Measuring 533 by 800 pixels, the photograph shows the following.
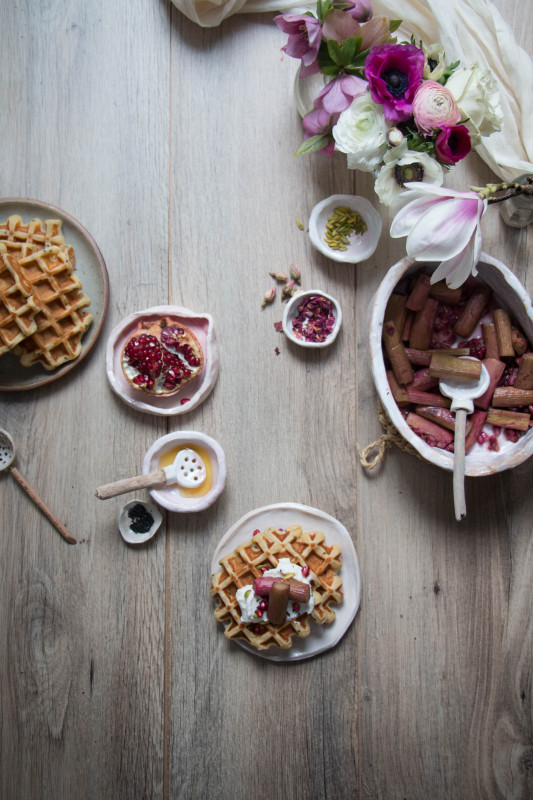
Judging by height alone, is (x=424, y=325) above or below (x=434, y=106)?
below

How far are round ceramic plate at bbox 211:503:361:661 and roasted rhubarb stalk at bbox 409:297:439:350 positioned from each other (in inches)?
20.5

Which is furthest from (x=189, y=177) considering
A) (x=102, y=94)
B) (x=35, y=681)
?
(x=35, y=681)

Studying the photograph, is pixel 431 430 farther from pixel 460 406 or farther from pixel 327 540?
pixel 327 540

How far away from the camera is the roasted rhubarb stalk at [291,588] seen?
1.44 metres

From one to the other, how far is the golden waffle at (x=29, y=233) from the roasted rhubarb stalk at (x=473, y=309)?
1.09m

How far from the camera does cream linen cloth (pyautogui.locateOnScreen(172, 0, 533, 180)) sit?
1.53m

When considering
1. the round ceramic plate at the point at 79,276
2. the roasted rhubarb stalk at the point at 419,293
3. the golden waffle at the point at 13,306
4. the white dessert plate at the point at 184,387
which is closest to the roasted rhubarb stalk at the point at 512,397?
the roasted rhubarb stalk at the point at 419,293

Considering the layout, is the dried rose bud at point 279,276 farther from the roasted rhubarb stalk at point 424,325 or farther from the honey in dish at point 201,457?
the honey in dish at point 201,457

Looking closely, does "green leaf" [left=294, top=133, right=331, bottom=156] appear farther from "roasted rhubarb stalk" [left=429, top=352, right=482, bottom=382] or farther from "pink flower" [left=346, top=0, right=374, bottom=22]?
Answer: "roasted rhubarb stalk" [left=429, top=352, right=482, bottom=382]

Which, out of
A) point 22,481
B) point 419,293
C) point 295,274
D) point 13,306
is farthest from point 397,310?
point 22,481

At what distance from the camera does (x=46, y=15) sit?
1650 mm

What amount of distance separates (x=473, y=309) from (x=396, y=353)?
9.3 inches

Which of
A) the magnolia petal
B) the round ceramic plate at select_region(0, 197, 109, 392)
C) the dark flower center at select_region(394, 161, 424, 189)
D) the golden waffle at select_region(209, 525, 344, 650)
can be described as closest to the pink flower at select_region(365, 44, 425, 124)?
the dark flower center at select_region(394, 161, 424, 189)

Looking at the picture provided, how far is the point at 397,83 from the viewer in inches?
52.6
